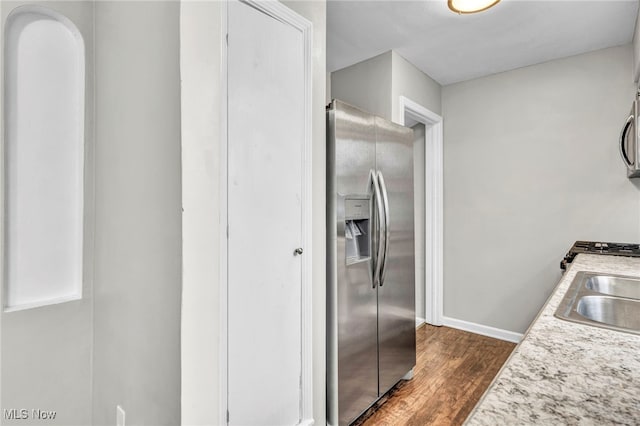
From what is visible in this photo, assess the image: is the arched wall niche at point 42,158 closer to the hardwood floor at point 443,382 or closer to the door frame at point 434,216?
the hardwood floor at point 443,382

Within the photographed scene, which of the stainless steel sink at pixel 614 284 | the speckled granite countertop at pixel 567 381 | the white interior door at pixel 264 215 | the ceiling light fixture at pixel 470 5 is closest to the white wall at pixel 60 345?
the white interior door at pixel 264 215

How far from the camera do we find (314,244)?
1.68 meters

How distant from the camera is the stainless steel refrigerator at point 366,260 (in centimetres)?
181

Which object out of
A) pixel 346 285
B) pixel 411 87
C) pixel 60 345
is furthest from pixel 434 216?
pixel 60 345

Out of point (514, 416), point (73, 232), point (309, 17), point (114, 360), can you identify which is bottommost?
point (114, 360)

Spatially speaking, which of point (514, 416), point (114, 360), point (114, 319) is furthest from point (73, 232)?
point (514, 416)

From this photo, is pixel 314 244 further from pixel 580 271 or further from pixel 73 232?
pixel 580 271

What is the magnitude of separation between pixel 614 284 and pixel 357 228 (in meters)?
1.26

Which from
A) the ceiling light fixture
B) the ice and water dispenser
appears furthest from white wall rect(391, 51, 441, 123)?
the ice and water dispenser

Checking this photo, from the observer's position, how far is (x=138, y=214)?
1385 mm

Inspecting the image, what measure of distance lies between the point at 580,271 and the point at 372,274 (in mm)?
1043

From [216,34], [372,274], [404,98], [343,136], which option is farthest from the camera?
[404,98]

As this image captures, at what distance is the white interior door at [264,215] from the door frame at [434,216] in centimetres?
232

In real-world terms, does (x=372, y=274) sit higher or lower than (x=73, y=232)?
lower
